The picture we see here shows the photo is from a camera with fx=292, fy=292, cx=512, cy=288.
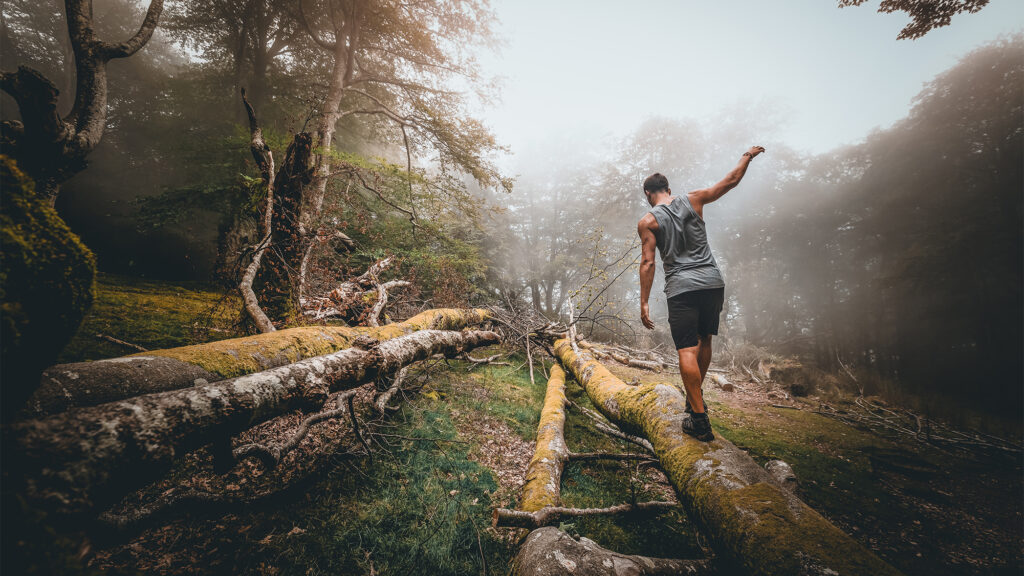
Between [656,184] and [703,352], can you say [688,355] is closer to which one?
[703,352]

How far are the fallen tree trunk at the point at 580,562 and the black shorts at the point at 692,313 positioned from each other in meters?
1.46

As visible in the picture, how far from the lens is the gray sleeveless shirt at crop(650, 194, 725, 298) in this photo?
100 inches

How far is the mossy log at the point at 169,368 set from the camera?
1.40 meters

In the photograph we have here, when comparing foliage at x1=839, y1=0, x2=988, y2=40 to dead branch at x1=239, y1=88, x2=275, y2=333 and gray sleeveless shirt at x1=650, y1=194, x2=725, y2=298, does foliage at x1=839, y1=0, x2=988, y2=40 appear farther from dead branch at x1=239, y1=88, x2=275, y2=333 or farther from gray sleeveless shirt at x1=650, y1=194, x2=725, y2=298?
dead branch at x1=239, y1=88, x2=275, y2=333

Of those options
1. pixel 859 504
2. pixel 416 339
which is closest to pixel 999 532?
pixel 859 504

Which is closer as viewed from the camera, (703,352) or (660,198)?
(703,352)

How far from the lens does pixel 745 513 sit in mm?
1553

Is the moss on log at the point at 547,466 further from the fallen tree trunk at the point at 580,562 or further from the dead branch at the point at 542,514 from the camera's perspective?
the fallen tree trunk at the point at 580,562

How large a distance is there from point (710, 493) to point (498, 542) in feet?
5.17

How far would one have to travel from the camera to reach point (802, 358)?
38.0ft

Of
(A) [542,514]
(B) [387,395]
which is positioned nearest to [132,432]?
(A) [542,514]

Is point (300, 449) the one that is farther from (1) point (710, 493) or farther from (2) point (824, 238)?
(2) point (824, 238)

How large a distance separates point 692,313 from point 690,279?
0.30 metres

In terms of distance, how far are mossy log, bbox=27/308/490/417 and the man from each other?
3.04 metres
